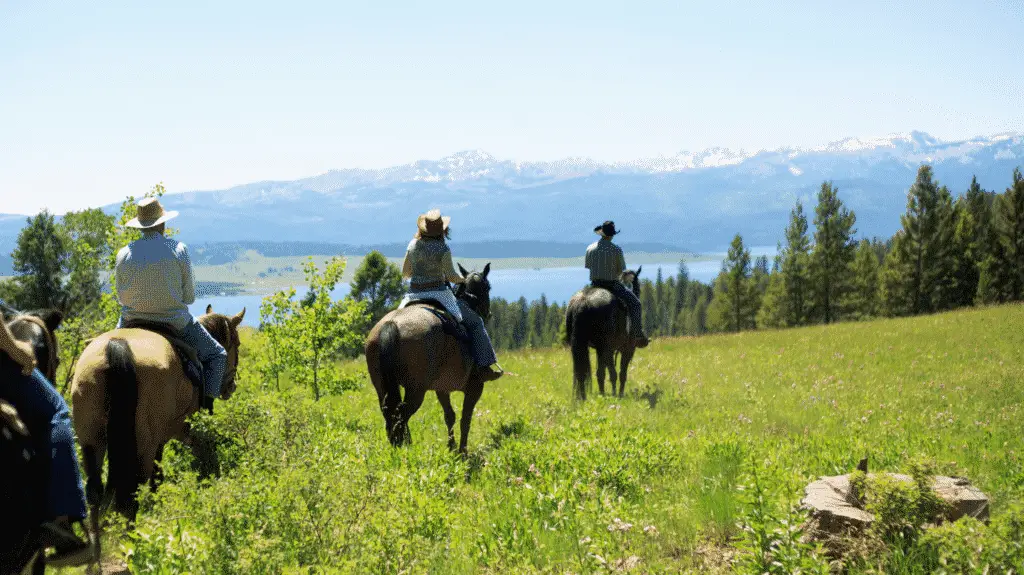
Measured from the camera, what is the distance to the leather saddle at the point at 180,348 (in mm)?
7500

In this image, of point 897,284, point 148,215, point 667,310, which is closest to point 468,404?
point 148,215

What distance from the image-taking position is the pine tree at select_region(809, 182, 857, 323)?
59.2m

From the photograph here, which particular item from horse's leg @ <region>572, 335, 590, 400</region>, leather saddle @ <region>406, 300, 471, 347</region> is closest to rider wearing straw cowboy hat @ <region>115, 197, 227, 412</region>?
leather saddle @ <region>406, 300, 471, 347</region>

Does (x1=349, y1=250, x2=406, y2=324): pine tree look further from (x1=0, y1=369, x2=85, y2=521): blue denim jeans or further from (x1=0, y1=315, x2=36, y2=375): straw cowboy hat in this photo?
(x1=0, y1=315, x2=36, y2=375): straw cowboy hat

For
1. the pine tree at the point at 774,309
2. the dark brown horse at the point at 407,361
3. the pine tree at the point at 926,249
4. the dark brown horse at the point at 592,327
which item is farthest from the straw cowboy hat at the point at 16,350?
the pine tree at the point at 774,309

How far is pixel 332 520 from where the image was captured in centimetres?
550

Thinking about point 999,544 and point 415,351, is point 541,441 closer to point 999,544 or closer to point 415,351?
point 415,351

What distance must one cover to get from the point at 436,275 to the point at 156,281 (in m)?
3.84

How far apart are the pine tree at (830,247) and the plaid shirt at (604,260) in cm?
5061

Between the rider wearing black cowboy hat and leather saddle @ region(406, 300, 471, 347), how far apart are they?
5448mm

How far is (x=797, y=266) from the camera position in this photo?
6262 cm

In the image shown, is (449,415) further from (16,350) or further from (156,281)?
(16,350)

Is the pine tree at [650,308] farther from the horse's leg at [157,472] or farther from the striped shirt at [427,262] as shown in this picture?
the horse's leg at [157,472]

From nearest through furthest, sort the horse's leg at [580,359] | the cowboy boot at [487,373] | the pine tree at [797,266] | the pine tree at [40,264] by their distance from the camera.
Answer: the cowboy boot at [487,373], the horse's leg at [580,359], the pine tree at [40,264], the pine tree at [797,266]
